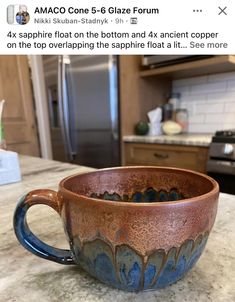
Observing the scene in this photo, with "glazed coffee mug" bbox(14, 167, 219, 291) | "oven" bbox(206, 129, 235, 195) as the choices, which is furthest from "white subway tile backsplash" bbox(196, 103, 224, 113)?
"glazed coffee mug" bbox(14, 167, 219, 291)

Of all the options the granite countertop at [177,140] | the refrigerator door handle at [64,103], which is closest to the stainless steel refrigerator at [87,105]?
the refrigerator door handle at [64,103]

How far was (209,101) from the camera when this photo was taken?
1.95 metres

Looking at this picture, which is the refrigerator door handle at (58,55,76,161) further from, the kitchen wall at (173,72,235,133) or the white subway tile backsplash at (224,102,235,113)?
the white subway tile backsplash at (224,102,235,113)

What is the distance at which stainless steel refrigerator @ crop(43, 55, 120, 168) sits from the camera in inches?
73.0

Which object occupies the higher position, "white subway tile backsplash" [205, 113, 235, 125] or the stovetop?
"white subway tile backsplash" [205, 113, 235, 125]

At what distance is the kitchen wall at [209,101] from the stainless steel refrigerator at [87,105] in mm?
686

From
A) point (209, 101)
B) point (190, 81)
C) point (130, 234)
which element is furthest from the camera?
point (190, 81)

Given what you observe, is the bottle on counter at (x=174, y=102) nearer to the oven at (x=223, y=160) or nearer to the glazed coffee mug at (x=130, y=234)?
the oven at (x=223, y=160)
